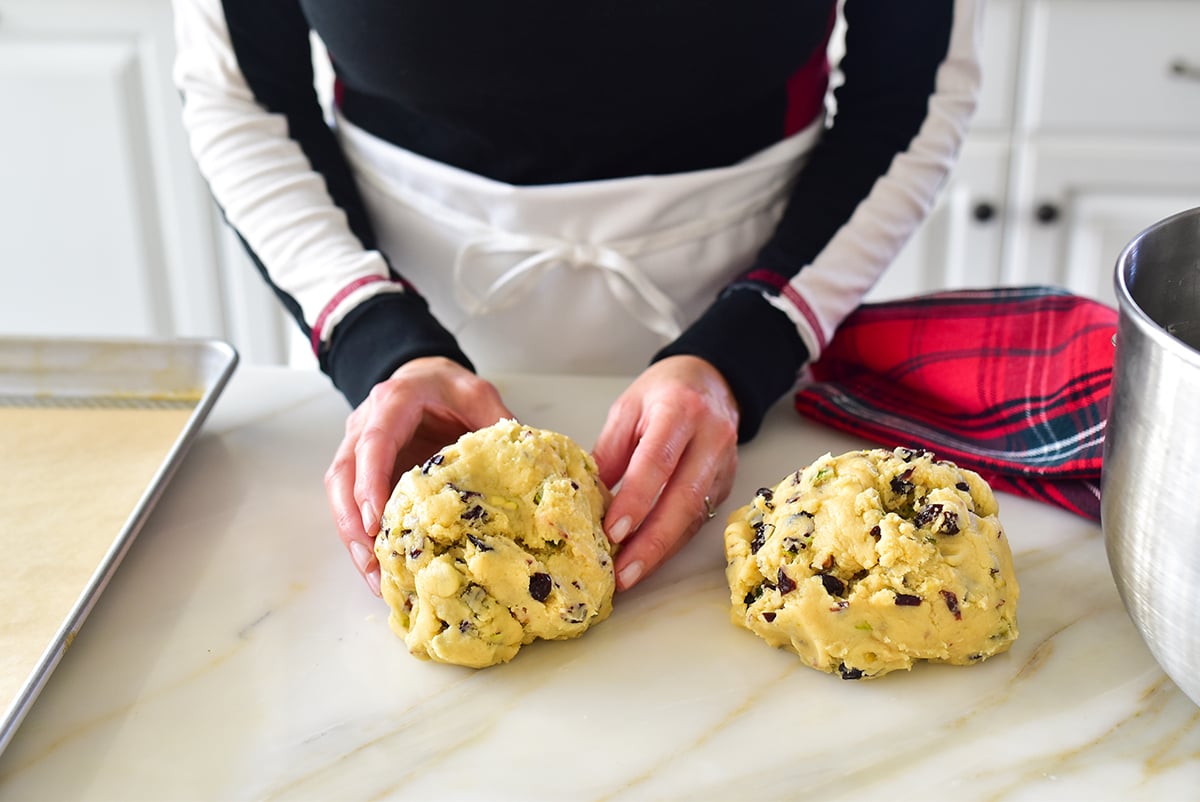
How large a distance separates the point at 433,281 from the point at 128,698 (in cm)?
49

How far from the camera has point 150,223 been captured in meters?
1.90

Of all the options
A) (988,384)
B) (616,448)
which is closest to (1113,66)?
(988,384)

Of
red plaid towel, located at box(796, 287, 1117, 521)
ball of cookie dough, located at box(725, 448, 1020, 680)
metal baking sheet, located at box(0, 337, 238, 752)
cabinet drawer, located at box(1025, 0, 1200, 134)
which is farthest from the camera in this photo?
cabinet drawer, located at box(1025, 0, 1200, 134)

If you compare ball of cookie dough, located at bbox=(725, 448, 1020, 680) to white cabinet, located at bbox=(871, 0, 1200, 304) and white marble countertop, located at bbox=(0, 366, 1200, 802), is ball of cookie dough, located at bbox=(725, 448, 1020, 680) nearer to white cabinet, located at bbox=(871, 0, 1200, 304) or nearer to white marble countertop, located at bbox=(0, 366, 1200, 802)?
white marble countertop, located at bbox=(0, 366, 1200, 802)

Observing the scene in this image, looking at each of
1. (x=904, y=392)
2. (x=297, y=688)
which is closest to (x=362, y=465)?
(x=297, y=688)

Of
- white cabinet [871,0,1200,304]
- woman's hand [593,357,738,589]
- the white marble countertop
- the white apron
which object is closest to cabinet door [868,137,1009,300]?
white cabinet [871,0,1200,304]

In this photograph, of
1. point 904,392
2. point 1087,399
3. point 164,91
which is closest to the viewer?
point 1087,399

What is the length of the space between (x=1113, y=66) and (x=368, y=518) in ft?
4.66

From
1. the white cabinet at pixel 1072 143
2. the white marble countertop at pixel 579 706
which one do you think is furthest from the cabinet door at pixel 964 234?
the white marble countertop at pixel 579 706

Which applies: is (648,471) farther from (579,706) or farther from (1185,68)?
(1185,68)

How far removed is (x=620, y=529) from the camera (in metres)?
0.66

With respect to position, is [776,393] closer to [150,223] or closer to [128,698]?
[128,698]

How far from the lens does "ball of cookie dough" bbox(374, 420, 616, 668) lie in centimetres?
59

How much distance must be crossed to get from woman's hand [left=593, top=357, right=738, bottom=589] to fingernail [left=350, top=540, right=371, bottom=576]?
0.14 m
